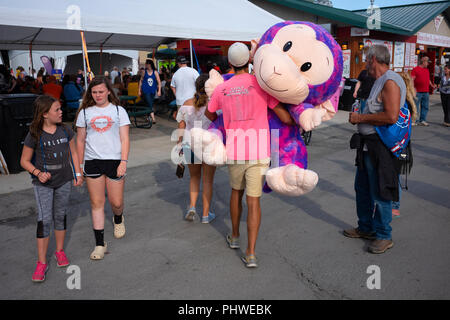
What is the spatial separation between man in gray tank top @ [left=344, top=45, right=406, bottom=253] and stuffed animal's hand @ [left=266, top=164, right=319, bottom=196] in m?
0.90

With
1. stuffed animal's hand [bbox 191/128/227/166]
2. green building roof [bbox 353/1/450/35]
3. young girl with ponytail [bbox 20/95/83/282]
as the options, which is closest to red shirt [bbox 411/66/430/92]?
green building roof [bbox 353/1/450/35]

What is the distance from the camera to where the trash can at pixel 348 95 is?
13992 millimetres

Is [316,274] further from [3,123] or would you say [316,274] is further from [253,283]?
[3,123]

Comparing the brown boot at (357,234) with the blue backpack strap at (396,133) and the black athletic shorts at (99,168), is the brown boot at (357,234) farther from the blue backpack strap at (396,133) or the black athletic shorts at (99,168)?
the black athletic shorts at (99,168)

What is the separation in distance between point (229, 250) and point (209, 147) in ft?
3.63

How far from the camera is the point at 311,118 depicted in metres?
2.76

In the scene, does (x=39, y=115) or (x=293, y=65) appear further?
(x=39, y=115)

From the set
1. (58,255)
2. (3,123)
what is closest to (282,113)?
(58,255)

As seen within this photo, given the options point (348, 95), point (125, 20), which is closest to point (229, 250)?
point (125, 20)

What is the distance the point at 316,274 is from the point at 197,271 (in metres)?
1.01

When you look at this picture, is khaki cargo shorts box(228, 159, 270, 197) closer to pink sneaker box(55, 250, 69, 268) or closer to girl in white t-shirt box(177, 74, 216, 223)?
girl in white t-shirt box(177, 74, 216, 223)

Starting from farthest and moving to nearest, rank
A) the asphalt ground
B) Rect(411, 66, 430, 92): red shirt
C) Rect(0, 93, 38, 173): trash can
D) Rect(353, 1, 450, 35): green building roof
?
Rect(353, 1, 450, 35): green building roof → Rect(411, 66, 430, 92): red shirt → Rect(0, 93, 38, 173): trash can → the asphalt ground

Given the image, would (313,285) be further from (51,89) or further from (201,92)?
(51,89)

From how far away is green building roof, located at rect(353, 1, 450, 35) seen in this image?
18.1 metres
